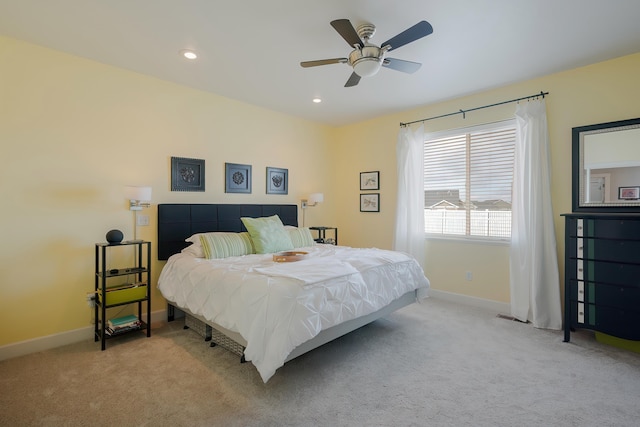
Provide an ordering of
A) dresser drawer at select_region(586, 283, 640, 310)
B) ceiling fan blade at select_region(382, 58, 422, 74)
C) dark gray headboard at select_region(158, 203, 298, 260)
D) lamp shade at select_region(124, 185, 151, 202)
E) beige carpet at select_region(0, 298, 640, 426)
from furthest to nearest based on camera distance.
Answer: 1. dark gray headboard at select_region(158, 203, 298, 260)
2. lamp shade at select_region(124, 185, 151, 202)
3. dresser drawer at select_region(586, 283, 640, 310)
4. ceiling fan blade at select_region(382, 58, 422, 74)
5. beige carpet at select_region(0, 298, 640, 426)

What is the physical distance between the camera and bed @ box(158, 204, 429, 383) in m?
2.15

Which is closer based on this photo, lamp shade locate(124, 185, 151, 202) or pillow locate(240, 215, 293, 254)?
lamp shade locate(124, 185, 151, 202)

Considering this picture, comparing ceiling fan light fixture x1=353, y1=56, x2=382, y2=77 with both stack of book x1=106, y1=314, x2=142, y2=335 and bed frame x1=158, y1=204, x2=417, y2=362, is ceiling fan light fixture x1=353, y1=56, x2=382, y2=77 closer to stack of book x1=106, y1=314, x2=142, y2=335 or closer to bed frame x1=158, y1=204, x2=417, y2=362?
bed frame x1=158, y1=204, x2=417, y2=362

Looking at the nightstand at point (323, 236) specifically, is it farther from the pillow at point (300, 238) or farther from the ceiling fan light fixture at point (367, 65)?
the ceiling fan light fixture at point (367, 65)

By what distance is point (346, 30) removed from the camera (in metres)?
2.17

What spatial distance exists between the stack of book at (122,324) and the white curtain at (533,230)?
167 inches

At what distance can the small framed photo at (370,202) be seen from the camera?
17.1 feet

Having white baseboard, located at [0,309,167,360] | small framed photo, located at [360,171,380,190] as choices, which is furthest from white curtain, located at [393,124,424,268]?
white baseboard, located at [0,309,167,360]

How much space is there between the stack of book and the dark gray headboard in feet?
2.38

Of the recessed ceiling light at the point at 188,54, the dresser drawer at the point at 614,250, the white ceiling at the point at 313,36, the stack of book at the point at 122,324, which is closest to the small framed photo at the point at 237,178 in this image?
the white ceiling at the point at 313,36

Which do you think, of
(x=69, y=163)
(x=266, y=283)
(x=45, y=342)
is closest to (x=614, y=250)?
(x=266, y=283)

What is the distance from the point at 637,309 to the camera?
267 cm

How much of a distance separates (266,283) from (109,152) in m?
2.38

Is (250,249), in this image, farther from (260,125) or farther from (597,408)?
(597,408)
